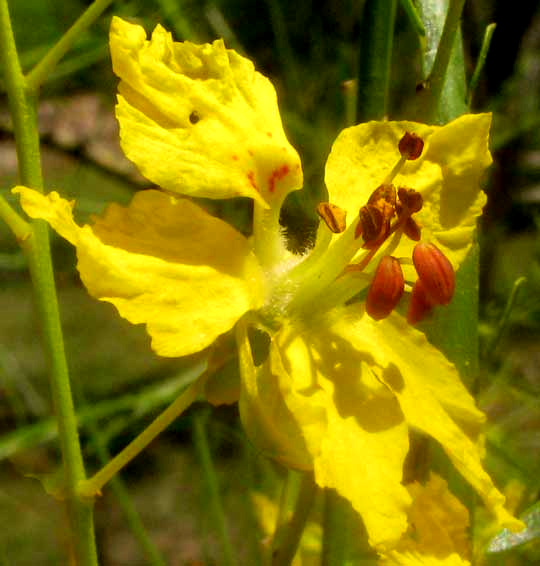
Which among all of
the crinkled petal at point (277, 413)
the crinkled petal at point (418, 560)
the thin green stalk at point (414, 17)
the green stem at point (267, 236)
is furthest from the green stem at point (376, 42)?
the crinkled petal at point (418, 560)

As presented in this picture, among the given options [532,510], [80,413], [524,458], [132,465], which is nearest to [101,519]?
[132,465]

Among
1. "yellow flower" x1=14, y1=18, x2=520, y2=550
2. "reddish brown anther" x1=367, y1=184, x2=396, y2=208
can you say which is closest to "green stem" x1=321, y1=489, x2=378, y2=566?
"yellow flower" x1=14, y1=18, x2=520, y2=550

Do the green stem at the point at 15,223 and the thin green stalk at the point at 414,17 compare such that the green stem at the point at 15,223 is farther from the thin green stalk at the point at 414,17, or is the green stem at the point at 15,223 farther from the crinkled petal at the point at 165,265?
the thin green stalk at the point at 414,17

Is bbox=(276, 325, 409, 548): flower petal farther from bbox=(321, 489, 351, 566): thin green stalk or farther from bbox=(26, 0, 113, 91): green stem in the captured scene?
bbox=(26, 0, 113, 91): green stem

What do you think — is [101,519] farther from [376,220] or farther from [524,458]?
[376,220]

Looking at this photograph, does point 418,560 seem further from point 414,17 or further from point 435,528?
point 414,17

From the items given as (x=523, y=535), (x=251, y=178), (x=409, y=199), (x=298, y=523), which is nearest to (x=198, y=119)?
(x=251, y=178)
